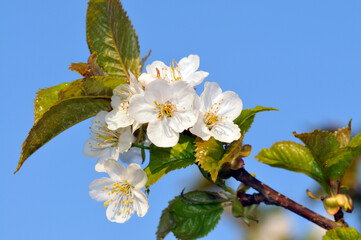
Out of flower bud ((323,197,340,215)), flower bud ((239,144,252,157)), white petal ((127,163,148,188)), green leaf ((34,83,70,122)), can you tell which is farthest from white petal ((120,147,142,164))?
flower bud ((323,197,340,215))

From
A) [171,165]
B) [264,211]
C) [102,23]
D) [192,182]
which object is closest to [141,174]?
[171,165]

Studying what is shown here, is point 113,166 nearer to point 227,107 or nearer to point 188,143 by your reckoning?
point 188,143

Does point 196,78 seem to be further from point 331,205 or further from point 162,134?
point 331,205

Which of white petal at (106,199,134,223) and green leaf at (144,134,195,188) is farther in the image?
white petal at (106,199,134,223)

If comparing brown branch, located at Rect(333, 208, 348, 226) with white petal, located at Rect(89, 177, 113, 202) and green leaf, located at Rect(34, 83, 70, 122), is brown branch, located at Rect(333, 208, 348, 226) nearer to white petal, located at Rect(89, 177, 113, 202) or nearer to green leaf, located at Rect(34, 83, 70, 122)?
white petal, located at Rect(89, 177, 113, 202)

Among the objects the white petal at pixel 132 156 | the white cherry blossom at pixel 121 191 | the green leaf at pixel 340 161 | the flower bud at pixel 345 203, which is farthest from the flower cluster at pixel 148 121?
the flower bud at pixel 345 203

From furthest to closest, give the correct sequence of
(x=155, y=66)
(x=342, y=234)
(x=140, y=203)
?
(x=155, y=66)
(x=140, y=203)
(x=342, y=234)

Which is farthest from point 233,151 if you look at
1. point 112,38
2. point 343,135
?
point 112,38
